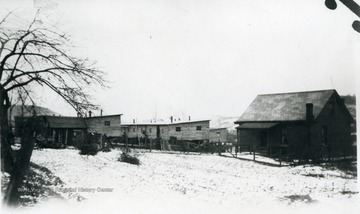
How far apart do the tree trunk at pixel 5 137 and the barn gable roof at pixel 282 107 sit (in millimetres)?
12070

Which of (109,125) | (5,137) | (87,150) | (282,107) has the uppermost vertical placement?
(282,107)

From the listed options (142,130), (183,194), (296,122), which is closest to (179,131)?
(142,130)

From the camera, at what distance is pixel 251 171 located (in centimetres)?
1211

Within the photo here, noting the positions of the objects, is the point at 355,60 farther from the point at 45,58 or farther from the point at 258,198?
the point at 45,58

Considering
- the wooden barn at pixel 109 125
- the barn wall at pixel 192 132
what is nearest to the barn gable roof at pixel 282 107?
the barn wall at pixel 192 132

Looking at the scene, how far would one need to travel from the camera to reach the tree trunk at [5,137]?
6945 millimetres

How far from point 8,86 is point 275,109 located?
51.4ft

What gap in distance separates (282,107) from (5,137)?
51.3ft

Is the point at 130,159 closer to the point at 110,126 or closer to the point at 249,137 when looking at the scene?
the point at 249,137

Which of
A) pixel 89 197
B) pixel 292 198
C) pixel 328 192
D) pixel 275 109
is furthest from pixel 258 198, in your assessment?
pixel 275 109

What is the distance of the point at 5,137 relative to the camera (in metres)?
7.12

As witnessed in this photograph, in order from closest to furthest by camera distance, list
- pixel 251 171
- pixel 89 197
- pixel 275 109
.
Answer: pixel 89 197
pixel 251 171
pixel 275 109

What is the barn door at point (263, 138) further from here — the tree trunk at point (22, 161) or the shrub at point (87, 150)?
the tree trunk at point (22, 161)

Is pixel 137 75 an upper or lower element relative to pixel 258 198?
upper
